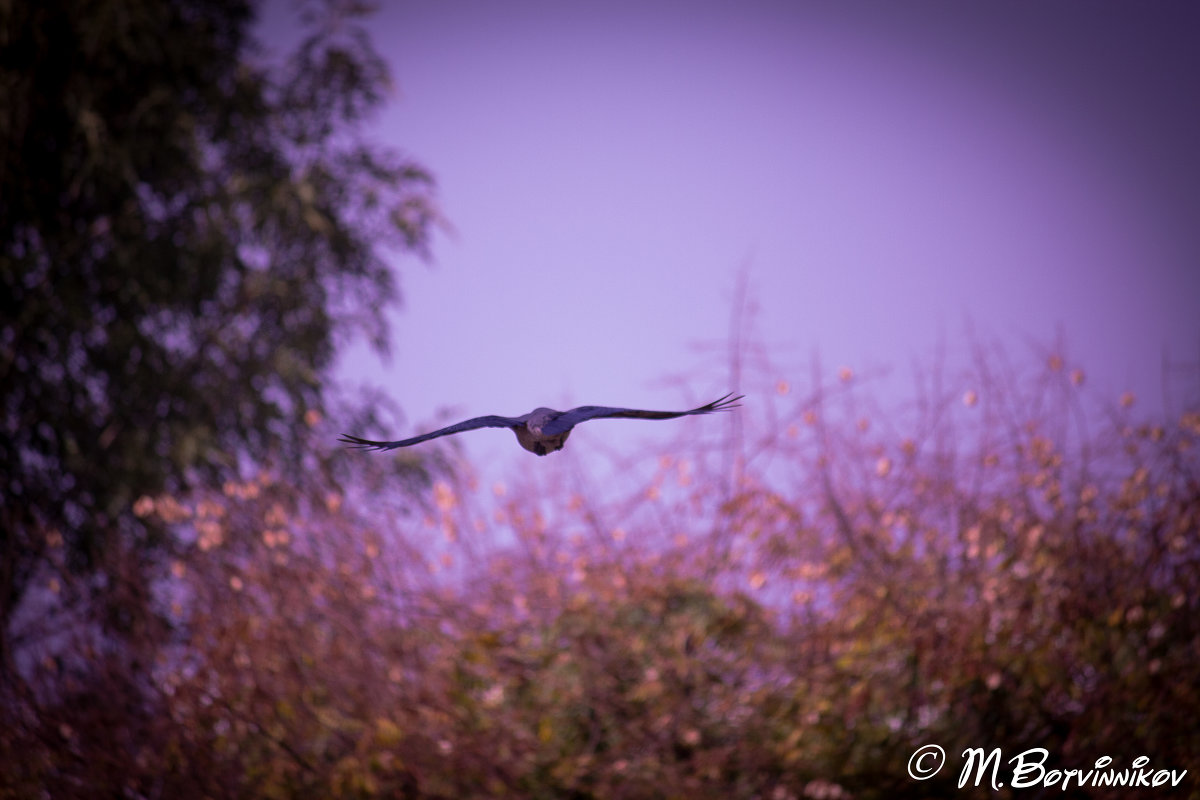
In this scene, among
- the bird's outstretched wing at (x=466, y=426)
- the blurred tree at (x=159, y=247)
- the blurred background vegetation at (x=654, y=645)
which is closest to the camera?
the bird's outstretched wing at (x=466, y=426)

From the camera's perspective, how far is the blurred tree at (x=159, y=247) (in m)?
8.55

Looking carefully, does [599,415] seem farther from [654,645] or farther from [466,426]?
[654,645]

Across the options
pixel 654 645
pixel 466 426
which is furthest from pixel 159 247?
pixel 466 426

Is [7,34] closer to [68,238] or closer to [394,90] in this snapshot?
[68,238]

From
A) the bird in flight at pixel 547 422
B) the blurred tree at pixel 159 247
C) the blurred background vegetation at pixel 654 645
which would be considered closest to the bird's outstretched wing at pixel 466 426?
the bird in flight at pixel 547 422

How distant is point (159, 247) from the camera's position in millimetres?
9023

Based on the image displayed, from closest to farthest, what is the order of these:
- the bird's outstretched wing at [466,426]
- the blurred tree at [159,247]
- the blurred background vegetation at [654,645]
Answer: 1. the bird's outstretched wing at [466,426]
2. the blurred background vegetation at [654,645]
3. the blurred tree at [159,247]

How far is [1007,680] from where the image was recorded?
5.57 meters

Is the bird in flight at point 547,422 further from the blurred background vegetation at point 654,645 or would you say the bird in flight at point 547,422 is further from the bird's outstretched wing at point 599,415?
the blurred background vegetation at point 654,645

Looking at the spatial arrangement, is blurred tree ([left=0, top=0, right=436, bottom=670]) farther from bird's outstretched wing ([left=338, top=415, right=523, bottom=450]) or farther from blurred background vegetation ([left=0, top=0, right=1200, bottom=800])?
bird's outstretched wing ([left=338, top=415, right=523, bottom=450])

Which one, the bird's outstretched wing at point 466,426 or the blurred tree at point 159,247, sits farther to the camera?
the blurred tree at point 159,247

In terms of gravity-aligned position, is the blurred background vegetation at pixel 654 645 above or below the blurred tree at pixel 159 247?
below

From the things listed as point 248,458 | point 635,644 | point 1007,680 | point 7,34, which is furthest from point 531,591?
point 7,34

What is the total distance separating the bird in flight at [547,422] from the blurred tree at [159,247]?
615 centimetres
